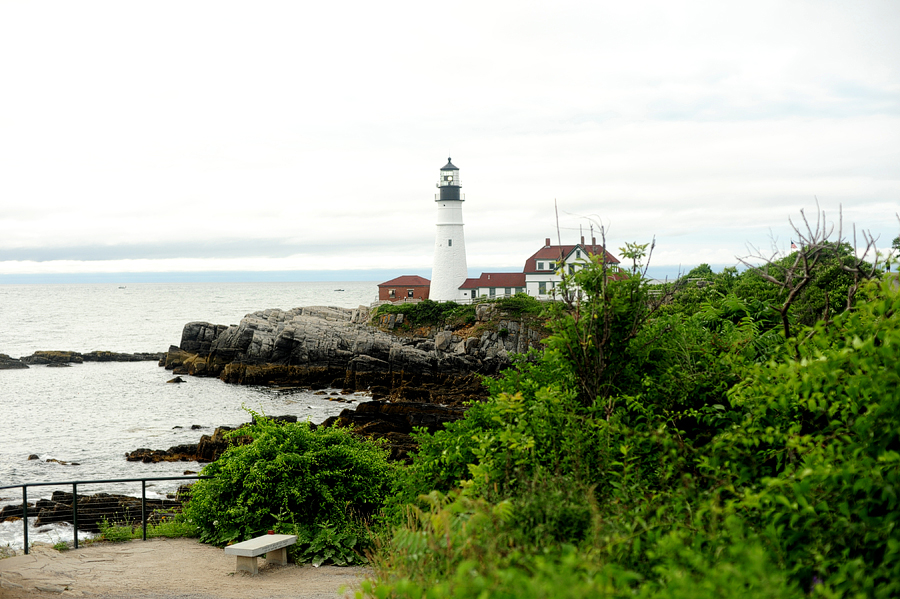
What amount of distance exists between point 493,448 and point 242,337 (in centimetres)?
4397

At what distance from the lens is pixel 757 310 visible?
1207 centimetres

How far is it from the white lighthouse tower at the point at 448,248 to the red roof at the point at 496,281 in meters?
1.14

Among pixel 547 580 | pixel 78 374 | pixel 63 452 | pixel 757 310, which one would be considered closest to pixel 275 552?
pixel 547 580

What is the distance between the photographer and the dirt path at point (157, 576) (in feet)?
26.1

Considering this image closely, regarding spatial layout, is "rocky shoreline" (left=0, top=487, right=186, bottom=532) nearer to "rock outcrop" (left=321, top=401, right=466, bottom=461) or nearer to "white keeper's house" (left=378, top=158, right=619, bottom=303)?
"rock outcrop" (left=321, top=401, right=466, bottom=461)

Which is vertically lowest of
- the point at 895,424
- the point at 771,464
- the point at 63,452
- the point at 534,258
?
the point at 63,452

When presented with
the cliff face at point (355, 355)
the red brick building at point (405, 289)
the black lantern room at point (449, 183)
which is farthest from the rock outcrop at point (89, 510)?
the red brick building at point (405, 289)

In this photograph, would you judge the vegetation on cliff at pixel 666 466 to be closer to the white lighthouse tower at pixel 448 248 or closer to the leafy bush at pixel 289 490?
the leafy bush at pixel 289 490

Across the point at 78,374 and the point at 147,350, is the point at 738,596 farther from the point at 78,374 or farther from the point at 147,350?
the point at 147,350

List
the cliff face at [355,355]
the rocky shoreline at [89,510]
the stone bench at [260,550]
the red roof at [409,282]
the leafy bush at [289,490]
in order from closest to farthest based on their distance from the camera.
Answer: the stone bench at [260,550] < the leafy bush at [289,490] < the rocky shoreline at [89,510] < the cliff face at [355,355] < the red roof at [409,282]

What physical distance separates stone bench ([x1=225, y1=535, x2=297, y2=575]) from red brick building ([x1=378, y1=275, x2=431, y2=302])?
5579 centimetres

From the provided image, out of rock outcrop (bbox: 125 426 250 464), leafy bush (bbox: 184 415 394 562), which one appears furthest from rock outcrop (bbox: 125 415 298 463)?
leafy bush (bbox: 184 415 394 562)

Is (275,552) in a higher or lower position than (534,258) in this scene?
lower

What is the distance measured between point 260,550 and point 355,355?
34.4 m
